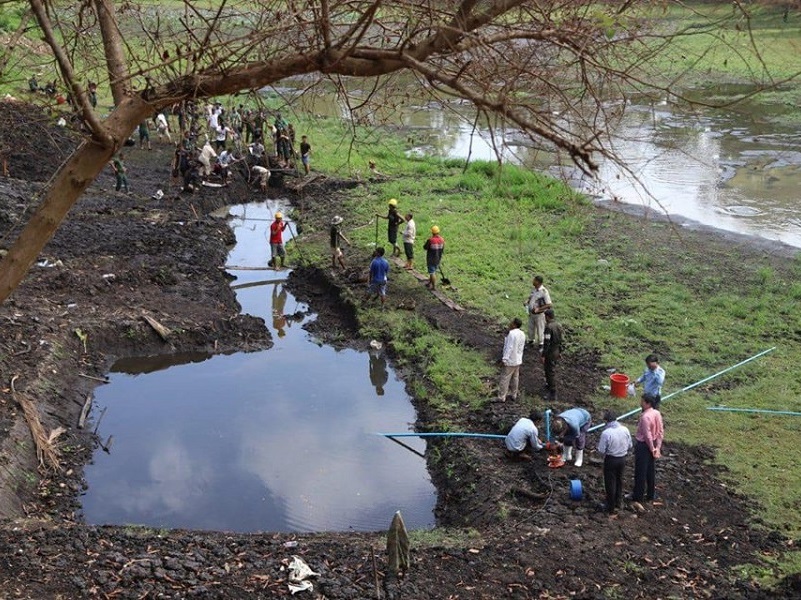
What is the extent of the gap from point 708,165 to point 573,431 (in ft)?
43.6

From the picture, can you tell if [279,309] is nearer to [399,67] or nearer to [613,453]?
[613,453]

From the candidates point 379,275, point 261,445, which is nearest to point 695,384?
point 379,275

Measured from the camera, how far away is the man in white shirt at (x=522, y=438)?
10891 mm

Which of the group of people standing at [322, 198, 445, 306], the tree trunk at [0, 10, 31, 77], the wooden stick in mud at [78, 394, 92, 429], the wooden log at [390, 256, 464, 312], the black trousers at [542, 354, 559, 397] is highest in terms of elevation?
the tree trunk at [0, 10, 31, 77]

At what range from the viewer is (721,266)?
1822cm

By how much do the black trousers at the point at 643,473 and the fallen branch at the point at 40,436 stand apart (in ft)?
23.6

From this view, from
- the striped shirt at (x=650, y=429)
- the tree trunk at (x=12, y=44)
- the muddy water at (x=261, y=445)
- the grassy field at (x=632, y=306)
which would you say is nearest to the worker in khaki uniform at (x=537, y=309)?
the grassy field at (x=632, y=306)

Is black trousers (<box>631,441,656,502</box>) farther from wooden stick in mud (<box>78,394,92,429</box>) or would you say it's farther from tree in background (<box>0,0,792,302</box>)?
wooden stick in mud (<box>78,394,92,429</box>)

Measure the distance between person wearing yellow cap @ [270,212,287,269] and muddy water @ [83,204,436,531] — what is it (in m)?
2.64

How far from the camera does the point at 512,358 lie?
12.0m

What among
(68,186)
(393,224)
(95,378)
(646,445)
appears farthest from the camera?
(393,224)

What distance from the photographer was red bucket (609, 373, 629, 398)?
41.1 ft

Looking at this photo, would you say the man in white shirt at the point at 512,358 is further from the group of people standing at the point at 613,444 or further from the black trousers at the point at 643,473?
the black trousers at the point at 643,473

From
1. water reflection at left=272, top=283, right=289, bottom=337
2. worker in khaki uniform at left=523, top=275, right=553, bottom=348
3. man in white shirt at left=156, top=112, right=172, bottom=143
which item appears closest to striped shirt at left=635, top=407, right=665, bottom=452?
worker in khaki uniform at left=523, top=275, right=553, bottom=348
